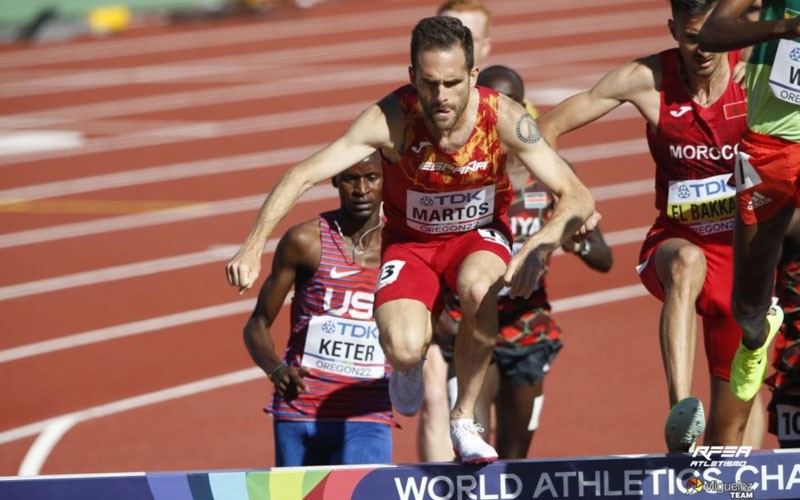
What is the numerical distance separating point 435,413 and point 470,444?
187 cm

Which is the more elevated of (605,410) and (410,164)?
(410,164)

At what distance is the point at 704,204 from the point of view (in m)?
5.60

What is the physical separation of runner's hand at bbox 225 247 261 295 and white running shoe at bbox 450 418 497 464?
1.05m

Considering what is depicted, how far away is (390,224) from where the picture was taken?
5.59m

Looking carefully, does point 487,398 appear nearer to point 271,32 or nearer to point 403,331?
point 403,331

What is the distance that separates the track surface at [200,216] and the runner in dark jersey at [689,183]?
256cm

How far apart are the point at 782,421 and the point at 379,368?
186 cm

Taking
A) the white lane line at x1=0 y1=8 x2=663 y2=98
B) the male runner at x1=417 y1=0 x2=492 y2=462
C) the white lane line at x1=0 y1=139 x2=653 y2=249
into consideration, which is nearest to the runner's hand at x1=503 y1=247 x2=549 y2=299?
the male runner at x1=417 y1=0 x2=492 y2=462

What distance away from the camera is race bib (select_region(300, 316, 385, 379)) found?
578 cm

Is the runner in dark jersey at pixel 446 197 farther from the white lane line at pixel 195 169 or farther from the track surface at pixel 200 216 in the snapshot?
the white lane line at pixel 195 169

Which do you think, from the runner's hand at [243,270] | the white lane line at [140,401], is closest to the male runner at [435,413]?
the runner's hand at [243,270]

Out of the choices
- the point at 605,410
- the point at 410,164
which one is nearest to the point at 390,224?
the point at 410,164

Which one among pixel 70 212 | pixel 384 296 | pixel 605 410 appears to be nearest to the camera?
pixel 384 296

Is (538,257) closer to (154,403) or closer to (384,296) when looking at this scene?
(384,296)
